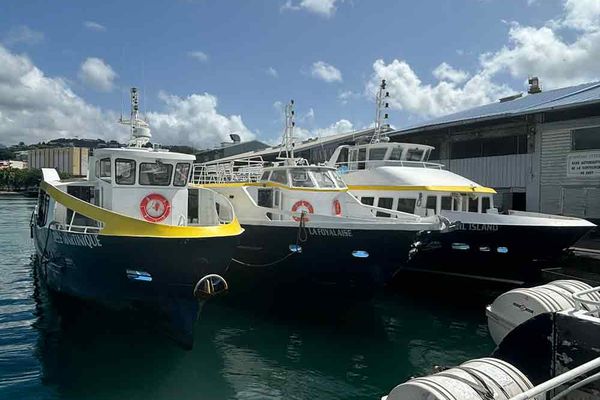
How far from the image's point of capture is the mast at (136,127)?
1152 cm

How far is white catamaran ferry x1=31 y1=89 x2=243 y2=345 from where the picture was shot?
330 inches

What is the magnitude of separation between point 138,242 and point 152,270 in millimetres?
567

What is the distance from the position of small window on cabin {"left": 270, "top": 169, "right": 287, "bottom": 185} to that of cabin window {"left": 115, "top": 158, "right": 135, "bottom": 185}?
15.4 feet

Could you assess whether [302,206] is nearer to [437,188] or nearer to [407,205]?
[407,205]

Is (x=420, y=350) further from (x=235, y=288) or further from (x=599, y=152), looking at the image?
(x=599, y=152)

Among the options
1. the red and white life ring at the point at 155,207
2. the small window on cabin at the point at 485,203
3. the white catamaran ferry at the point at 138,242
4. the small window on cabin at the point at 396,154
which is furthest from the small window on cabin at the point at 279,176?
the small window on cabin at the point at 485,203

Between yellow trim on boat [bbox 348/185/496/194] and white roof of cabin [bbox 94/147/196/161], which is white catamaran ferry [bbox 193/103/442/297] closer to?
yellow trim on boat [bbox 348/185/496/194]

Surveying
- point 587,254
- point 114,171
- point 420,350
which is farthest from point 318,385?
point 587,254

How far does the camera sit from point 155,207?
10.4 m

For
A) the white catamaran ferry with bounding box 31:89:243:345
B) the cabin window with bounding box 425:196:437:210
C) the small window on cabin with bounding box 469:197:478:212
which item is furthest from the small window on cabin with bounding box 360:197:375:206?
the white catamaran ferry with bounding box 31:89:243:345

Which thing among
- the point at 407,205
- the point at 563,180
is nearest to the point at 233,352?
the point at 407,205

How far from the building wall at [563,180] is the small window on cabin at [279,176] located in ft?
40.7

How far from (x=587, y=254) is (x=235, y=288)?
10199 mm

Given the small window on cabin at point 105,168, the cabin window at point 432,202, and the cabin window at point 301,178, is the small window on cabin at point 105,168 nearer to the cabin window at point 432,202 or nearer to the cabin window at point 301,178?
the cabin window at point 301,178
